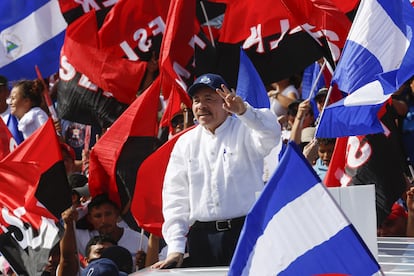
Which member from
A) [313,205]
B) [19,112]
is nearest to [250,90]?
[19,112]

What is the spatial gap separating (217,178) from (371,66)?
1115 mm

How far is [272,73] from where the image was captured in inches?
378

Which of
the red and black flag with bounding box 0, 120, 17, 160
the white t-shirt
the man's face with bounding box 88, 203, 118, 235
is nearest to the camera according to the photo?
the man's face with bounding box 88, 203, 118, 235

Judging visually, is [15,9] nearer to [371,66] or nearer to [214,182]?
[214,182]

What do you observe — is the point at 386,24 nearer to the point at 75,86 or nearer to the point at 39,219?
the point at 39,219

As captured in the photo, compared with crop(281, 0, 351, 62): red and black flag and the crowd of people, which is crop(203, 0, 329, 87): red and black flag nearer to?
the crowd of people

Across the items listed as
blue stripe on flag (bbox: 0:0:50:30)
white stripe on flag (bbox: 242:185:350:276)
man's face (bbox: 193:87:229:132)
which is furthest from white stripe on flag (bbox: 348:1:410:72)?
blue stripe on flag (bbox: 0:0:50:30)

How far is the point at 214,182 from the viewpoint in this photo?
704 centimetres

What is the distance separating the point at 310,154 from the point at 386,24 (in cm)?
142

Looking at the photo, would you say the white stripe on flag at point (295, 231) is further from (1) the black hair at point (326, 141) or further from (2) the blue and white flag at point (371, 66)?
(1) the black hair at point (326, 141)

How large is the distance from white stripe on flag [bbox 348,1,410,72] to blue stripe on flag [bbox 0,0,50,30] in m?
4.78

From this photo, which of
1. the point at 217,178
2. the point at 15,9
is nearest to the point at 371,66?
the point at 217,178

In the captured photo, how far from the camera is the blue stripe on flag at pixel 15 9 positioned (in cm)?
1120

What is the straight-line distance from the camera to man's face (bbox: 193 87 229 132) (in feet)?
23.2
